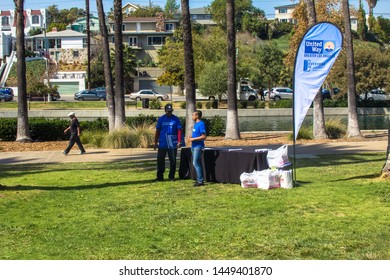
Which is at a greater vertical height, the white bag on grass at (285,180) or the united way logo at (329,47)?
the united way logo at (329,47)

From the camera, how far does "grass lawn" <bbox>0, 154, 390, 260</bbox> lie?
24.1 ft

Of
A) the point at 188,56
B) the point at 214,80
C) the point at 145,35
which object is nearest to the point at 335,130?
the point at 188,56

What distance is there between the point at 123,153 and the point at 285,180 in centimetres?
1012

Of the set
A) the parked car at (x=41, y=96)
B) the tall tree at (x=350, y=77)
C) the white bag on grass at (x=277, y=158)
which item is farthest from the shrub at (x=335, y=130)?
the parked car at (x=41, y=96)

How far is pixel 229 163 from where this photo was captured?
41.2ft

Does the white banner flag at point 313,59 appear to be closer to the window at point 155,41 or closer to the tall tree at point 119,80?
the tall tree at point 119,80

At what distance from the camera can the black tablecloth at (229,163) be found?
12258 mm

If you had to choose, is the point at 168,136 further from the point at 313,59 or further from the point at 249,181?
the point at 313,59

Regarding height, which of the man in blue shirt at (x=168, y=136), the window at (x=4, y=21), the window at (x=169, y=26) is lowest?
the man in blue shirt at (x=168, y=136)

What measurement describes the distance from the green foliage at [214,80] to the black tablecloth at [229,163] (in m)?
38.8

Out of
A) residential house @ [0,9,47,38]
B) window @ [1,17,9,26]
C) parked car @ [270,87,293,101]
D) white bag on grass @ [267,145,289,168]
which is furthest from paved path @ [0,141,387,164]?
window @ [1,17,9,26]

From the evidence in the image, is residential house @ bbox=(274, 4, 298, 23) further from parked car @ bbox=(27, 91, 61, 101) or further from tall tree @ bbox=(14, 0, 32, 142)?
tall tree @ bbox=(14, 0, 32, 142)

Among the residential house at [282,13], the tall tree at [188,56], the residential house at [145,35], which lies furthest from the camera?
the residential house at [282,13]

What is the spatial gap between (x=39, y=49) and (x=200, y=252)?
3547 inches
